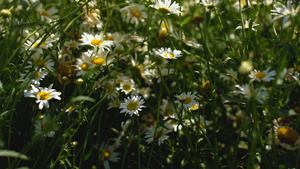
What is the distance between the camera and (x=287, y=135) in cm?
98

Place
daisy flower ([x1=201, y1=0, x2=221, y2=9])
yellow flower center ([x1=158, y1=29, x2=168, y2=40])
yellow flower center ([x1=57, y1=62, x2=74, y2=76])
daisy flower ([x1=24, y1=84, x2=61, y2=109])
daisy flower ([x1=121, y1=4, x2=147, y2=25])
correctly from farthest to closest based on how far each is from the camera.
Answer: daisy flower ([x1=121, y1=4, x2=147, y2=25]), yellow flower center ([x1=158, y1=29, x2=168, y2=40]), yellow flower center ([x1=57, y1=62, x2=74, y2=76]), daisy flower ([x1=201, y1=0, x2=221, y2=9]), daisy flower ([x1=24, y1=84, x2=61, y2=109])

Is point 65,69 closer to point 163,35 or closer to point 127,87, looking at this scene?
point 127,87

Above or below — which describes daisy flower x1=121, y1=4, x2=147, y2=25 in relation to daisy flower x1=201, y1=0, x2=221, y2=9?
below

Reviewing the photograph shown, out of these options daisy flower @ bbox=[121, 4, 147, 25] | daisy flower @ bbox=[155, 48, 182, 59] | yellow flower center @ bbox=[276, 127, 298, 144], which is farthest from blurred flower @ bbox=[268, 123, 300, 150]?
daisy flower @ bbox=[121, 4, 147, 25]

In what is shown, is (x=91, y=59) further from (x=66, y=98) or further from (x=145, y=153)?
(x=145, y=153)

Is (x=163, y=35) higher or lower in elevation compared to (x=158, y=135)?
higher

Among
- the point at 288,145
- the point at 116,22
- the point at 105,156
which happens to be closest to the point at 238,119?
the point at 288,145

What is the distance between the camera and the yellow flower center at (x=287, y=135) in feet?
3.18

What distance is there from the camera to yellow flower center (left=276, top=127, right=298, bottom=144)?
0.97 meters

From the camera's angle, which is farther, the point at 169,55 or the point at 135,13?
the point at 135,13

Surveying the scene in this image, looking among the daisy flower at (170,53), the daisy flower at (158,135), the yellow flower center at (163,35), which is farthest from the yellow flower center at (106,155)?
the yellow flower center at (163,35)

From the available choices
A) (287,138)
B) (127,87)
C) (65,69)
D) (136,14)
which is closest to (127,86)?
(127,87)

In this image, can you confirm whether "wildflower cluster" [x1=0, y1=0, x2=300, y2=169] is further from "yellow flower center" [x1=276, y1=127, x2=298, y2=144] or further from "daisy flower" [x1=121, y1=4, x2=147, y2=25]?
"daisy flower" [x1=121, y1=4, x2=147, y2=25]

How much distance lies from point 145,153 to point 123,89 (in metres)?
0.28
